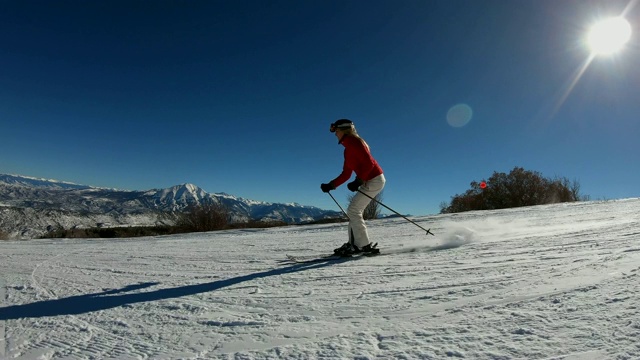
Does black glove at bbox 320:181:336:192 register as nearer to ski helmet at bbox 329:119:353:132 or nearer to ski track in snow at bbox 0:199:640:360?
ski helmet at bbox 329:119:353:132

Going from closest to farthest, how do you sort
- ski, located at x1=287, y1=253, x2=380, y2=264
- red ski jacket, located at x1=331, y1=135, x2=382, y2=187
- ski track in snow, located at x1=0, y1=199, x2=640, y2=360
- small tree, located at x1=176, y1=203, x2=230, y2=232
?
ski track in snow, located at x1=0, y1=199, x2=640, y2=360, ski, located at x1=287, y1=253, x2=380, y2=264, red ski jacket, located at x1=331, y1=135, x2=382, y2=187, small tree, located at x1=176, y1=203, x2=230, y2=232

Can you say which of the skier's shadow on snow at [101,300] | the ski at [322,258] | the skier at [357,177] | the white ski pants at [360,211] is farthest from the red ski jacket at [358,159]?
the skier's shadow on snow at [101,300]

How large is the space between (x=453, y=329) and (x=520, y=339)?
1.14 feet

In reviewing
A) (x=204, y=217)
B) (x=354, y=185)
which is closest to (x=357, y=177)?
(x=354, y=185)

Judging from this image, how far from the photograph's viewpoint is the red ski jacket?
224 inches

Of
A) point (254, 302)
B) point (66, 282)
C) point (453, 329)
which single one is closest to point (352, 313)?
point (453, 329)

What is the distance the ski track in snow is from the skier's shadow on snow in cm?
2

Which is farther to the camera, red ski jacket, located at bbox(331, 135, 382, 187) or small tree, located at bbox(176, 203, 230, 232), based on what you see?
small tree, located at bbox(176, 203, 230, 232)

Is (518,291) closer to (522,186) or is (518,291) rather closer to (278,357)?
(278,357)

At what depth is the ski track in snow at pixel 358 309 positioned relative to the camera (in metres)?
1.83

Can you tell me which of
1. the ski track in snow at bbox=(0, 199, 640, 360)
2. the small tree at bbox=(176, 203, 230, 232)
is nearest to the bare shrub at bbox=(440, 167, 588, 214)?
the small tree at bbox=(176, 203, 230, 232)

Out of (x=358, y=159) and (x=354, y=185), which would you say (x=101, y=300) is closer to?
(x=354, y=185)

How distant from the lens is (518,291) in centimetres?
256

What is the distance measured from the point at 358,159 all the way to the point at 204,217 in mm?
16488
